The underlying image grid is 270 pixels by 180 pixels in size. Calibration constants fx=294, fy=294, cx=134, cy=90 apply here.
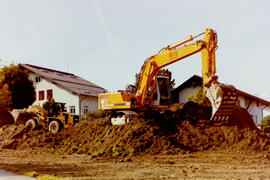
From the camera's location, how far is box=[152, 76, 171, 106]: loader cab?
55.0ft

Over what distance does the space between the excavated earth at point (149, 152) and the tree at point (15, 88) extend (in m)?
13.4

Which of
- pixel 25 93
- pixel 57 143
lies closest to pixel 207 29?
pixel 57 143

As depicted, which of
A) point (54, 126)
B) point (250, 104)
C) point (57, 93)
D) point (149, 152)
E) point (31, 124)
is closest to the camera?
point (149, 152)

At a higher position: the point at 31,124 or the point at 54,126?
the point at 31,124

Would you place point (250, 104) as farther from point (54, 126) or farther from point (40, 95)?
point (40, 95)

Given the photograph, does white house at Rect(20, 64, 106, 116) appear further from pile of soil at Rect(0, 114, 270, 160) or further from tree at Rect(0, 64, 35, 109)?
pile of soil at Rect(0, 114, 270, 160)

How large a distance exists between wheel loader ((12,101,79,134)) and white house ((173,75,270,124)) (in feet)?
46.6

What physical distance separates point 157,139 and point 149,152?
894mm

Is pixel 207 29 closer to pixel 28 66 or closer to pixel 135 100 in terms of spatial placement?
pixel 135 100

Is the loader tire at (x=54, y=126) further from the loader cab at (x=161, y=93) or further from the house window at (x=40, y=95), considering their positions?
the house window at (x=40, y=95)

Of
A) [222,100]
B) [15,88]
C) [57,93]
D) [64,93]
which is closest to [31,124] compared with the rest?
[15,88]

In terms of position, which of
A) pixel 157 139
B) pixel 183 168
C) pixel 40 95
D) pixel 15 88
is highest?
pixel 15 88

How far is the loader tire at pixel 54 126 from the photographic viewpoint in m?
19.4

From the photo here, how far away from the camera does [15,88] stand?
102 feet
